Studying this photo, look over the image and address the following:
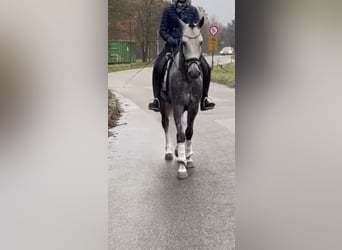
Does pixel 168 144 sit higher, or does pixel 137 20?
pixel 137 20

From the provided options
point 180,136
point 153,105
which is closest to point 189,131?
point 180,136

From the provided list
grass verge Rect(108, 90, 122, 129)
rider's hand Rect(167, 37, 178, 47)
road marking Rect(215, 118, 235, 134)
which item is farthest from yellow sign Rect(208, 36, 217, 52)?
grass verge Rect(108, 90, 122, 129)

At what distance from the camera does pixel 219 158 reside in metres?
1.16

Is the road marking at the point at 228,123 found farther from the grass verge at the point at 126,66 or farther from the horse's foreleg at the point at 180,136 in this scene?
the grass verge at the point at 126,66

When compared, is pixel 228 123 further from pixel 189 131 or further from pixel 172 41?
pixel 172 41

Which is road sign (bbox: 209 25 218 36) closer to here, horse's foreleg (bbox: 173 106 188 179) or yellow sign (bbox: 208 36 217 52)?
yellow sign (bbox: 208 36 217 52)

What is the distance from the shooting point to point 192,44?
44.3 inches

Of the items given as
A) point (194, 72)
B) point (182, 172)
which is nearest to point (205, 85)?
point (194, 72)

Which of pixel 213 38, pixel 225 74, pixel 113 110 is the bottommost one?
pixel 113 110

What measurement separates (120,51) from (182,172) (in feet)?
1.31

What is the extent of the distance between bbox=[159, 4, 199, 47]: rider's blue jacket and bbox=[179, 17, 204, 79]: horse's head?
0.05ft
